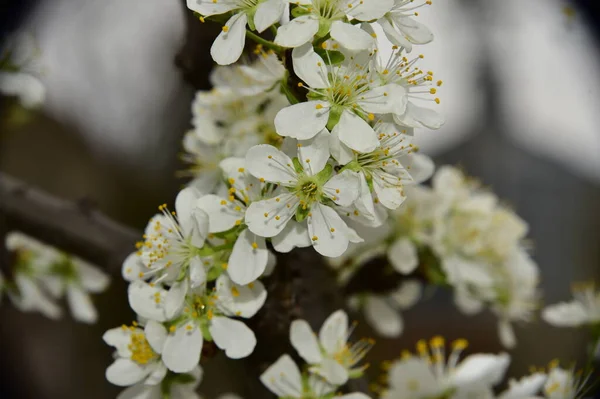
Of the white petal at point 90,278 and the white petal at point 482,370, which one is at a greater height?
the white petal at point 482,370

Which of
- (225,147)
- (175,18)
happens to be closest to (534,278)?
(225,147)

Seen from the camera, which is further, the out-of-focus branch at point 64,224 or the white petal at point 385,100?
the out-of-focus branch at point 64,224

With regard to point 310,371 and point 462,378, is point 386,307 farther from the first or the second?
point 310,371

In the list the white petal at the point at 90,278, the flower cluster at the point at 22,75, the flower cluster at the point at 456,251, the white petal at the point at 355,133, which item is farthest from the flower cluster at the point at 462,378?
the flower cluster at the point at 22,75

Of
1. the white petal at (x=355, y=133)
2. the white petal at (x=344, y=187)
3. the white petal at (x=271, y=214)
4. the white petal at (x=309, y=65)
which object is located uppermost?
the white petal at (x=309, y=65)

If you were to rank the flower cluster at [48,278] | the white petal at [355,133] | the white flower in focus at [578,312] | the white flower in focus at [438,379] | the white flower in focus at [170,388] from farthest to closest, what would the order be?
the flower cluster at [48,278] → the white flower in focus at [578,312] → the white flower in focus at [438,379] → the white flower in focus at [170,388] → the white petal at [355,133]

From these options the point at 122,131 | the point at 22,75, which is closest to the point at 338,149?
the point at 22,75

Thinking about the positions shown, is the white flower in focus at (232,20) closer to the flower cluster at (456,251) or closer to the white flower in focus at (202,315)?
the white flower in focus at (202,315)

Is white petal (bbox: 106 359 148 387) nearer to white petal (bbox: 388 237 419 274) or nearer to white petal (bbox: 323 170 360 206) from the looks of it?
white petal (bbox: 323 170 360 206)
